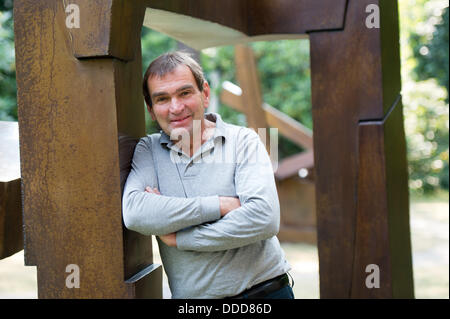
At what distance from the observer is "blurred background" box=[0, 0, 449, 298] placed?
5.54m

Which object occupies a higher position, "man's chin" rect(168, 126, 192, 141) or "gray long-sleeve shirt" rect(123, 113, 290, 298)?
"man's chin" rect(168, 126, 192, 141)

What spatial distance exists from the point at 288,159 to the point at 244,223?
5.68 m

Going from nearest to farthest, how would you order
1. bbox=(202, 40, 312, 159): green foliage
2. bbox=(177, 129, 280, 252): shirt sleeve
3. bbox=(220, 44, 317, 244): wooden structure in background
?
1. bbox=(177, 129, 280, 252): shirt sleeve
2. bbox=(220, 44, 317, 244): wooden structure in background
3. bbox=(202, 40, 312, 159): green foliage

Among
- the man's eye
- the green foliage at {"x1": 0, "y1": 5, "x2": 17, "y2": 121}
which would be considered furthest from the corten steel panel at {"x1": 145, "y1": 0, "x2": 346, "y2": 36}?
the green foliage at {"x1": 0, "y1": 5, "x2": 17, "y2": 121}

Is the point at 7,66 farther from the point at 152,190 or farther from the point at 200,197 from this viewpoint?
the point at 200,197

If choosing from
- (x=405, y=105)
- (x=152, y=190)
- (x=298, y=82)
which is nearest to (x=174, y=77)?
(x=152, y=190)

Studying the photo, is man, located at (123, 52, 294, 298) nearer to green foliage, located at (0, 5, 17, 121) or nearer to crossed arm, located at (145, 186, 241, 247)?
crossed arm, located at (145, 186, 241, 247)

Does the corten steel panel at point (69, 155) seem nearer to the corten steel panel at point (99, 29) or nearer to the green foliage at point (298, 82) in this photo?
the corten steel panel at point (99, 29)

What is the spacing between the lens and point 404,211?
9.80 feet

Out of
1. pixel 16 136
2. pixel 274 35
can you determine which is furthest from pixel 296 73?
pixel 16 136

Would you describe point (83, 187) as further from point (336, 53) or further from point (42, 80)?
point (336, 53)
